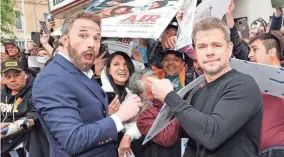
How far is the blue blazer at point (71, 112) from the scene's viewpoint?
1.82 meters

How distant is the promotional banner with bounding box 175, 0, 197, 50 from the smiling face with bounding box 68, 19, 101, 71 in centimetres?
74

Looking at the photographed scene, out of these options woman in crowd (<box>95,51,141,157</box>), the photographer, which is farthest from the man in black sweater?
the photographer

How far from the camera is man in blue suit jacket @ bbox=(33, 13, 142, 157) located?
6.02 feet

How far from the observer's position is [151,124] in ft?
9.62

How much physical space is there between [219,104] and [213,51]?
0.32 meters

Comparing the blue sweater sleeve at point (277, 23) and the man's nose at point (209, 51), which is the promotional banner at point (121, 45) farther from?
the man's nose at point (209, 51)

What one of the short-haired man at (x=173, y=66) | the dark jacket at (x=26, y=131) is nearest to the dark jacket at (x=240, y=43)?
the short-haired man at (x=173, y=66)

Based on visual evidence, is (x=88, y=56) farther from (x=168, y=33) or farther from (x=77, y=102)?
(x=168, y=33)

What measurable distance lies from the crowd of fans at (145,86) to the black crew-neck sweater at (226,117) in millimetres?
599

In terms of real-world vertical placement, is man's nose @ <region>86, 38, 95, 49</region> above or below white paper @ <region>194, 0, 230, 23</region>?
below

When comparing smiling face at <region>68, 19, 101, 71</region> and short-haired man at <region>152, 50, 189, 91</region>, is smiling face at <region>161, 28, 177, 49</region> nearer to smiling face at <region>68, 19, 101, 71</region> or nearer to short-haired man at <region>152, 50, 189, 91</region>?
short-haired man at <region>152, 50, 189, 91</region>

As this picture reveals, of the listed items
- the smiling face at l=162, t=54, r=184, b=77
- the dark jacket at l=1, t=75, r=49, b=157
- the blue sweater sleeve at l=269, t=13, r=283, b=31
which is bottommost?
the dark jacket at l=1, t=75, r=49, b=157

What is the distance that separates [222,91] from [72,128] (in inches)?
33.4

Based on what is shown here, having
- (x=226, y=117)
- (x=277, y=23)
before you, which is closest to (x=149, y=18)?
(x=226, y=117)
